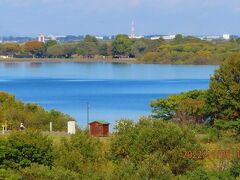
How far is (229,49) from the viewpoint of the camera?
82.6m

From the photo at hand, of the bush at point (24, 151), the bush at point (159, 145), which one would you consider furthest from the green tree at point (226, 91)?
the bush at point (24, 151)

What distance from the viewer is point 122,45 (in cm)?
9344

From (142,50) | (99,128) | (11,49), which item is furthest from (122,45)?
(99,128)

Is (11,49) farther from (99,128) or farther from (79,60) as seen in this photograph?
(99,128)

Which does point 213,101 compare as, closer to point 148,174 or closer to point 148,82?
point 148,174

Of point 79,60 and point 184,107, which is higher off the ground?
point 184,107

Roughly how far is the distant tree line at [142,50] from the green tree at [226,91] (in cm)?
5511

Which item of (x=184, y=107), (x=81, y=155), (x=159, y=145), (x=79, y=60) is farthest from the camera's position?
(x=79, y=60)

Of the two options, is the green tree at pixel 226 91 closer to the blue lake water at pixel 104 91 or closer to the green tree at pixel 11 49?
the blue lake water at pixel 104 91

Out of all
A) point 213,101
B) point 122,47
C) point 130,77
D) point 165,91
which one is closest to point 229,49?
point 122,47

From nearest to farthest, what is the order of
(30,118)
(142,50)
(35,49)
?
(30,118)
(142,50)
(35,49)

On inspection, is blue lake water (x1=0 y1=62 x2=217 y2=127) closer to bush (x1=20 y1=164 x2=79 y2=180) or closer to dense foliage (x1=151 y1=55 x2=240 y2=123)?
dense foliage (x1=151 y1=55 x2=240 y2=123)

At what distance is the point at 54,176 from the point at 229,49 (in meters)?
72.4

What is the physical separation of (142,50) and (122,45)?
7.88 ft
